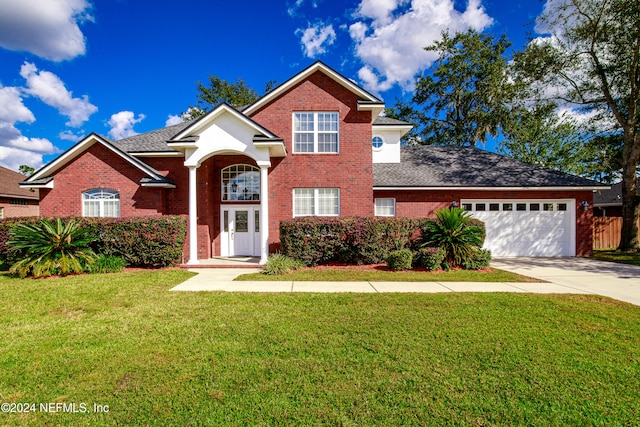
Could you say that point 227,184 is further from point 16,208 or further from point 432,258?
point 16,208

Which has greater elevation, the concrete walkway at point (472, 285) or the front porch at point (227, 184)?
the front porch at point (227, 184)

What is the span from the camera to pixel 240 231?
13.8 meters

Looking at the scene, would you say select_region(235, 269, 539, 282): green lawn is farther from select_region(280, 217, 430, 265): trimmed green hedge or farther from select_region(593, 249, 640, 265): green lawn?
select_region(593, 249, 640, 265): green lawn

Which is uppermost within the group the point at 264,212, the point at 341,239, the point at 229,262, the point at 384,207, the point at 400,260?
the point at 384,207

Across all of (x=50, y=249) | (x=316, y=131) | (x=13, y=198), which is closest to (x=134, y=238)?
(x=50, y=249)

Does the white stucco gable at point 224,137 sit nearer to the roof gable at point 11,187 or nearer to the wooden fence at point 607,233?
the wooden fence at point 607,233

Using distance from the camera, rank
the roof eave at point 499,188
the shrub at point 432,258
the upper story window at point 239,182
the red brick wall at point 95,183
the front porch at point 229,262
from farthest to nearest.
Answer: the roof eave at point 499,188 → the upper story window at point 239,182 → the red brick wall at point 95,183 → the front porch at point 229,262 → the shrub at point 432,258

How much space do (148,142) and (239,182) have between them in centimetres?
467

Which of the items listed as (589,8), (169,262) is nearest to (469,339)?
(169,262)

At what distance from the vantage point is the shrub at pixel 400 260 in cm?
1032

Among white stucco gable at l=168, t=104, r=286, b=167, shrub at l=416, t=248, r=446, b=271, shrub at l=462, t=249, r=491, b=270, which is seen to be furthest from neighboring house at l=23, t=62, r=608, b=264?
shrub at l=462, t=249, r=491, b=270

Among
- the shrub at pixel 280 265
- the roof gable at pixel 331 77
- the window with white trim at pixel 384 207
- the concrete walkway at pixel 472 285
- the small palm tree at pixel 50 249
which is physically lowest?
the concrete walkway at pixel 472 285

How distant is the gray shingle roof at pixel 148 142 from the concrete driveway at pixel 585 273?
48.8ft

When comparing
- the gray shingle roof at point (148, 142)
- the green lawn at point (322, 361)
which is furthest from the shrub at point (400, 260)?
the gray shingle roof at point (148, 142)
